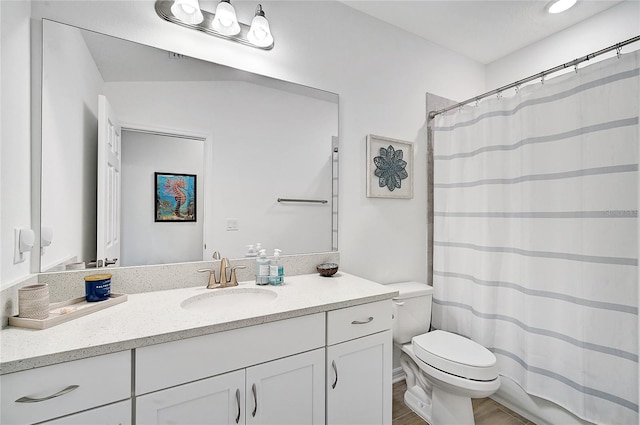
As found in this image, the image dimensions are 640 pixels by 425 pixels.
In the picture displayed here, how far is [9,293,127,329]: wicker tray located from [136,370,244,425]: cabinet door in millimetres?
382

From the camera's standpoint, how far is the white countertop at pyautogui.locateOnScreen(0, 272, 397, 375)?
815 mm

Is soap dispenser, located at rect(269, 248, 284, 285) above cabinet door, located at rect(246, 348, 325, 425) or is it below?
above

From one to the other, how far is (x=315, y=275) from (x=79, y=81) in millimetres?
1458

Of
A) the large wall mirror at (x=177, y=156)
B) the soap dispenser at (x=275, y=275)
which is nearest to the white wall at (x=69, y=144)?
the large wall mirror at (x=177, y=156)

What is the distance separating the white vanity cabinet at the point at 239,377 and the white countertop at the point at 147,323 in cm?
4

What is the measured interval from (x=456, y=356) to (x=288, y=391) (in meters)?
0.94

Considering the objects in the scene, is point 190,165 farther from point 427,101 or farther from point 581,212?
point 581,212

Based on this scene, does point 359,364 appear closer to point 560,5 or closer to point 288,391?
point 288,391

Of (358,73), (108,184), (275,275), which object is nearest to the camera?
(108,184)

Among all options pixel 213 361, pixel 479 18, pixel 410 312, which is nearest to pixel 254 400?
pixel 213 361

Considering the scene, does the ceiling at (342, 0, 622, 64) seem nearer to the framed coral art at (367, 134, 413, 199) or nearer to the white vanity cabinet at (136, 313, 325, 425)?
the framed coral art at (367, 134, 413, 199)

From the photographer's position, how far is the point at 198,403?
1.00 meters

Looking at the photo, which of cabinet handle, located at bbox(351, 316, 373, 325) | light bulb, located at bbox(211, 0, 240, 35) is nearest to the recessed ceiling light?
light bulb, located at bbox(211, 0, 240, 35)

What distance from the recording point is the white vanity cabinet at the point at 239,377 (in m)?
0.94
